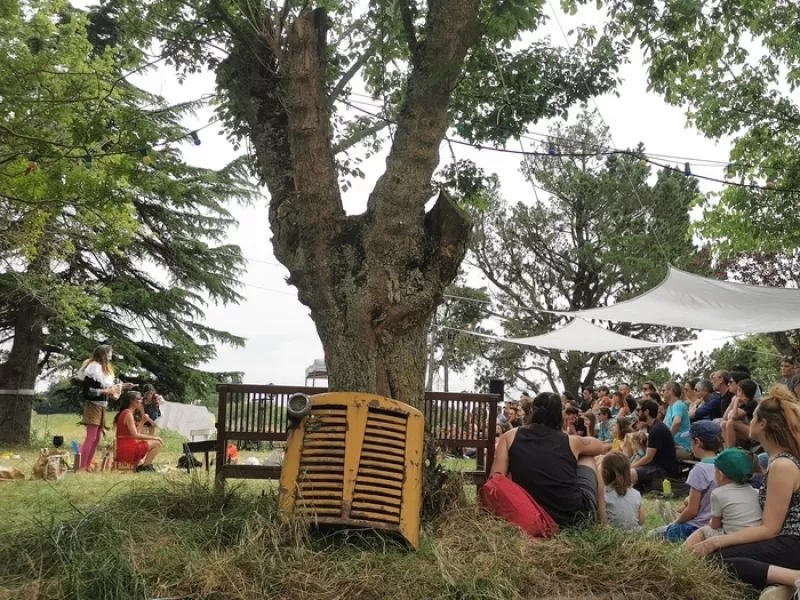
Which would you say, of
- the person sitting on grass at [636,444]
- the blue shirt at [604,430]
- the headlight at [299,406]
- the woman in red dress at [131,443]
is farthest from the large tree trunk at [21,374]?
the headlight at [299,406]

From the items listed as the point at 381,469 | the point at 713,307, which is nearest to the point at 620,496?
the point at 381,469

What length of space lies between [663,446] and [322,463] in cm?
560

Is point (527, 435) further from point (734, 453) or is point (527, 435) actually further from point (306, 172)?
point (306, 172)

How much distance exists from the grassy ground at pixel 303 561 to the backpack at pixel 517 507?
0.40ft

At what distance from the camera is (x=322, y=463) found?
4570 millimetres

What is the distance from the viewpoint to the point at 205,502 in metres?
5.30

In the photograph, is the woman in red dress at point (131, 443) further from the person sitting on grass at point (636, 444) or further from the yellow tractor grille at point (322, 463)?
the yellow tractor grille at point (322, 463)

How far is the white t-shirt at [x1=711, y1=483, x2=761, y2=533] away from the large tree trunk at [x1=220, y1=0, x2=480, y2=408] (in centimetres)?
201

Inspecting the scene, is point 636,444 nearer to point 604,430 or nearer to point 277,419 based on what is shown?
point 604,430

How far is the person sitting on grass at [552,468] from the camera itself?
532cm

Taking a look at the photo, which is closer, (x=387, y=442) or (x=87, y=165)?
(x=387, y=442)

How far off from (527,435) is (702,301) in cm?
708

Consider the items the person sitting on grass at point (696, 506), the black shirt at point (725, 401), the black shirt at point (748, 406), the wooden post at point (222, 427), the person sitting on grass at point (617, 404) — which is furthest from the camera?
the person sitting on grass at point (617, 404)

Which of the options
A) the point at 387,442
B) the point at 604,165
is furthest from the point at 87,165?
the point at 604,165
